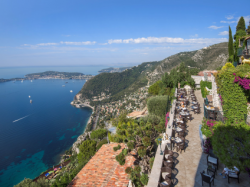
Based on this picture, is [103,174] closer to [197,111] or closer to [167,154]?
[167,154]

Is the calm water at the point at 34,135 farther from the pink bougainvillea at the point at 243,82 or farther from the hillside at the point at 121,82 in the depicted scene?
the pink bougainvillea at the point at 243,82

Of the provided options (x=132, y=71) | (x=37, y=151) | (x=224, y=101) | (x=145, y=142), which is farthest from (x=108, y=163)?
(x=132, y=71)

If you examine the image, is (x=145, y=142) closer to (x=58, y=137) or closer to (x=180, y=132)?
(x=180, y=132)

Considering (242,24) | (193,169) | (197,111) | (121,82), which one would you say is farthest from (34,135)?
(242,24)

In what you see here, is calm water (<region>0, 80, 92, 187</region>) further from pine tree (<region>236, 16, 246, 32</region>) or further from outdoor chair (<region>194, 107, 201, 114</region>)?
pine tree (<region>236, 16, 246, 32</region>)

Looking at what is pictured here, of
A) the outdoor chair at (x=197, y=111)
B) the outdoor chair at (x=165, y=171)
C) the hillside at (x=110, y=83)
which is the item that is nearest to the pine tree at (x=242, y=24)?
the outdoor chair at (x=197, y=111)

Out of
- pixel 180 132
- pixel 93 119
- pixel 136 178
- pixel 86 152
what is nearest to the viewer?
pixel 136 178
